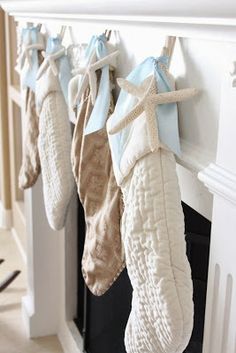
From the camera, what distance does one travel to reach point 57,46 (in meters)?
1.45

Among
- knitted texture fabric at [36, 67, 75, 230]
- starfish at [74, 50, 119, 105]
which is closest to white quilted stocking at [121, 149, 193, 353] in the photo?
starfish at [74, 50, 119, 105]

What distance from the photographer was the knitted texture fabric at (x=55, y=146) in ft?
4.67

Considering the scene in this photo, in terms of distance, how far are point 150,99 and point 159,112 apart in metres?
0.04

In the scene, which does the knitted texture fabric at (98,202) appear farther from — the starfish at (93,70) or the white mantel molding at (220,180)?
the white mantel molding at (220,180)

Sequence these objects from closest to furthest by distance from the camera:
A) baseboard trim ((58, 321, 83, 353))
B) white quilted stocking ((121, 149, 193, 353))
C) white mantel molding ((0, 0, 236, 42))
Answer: white mantel molding ((0, 0, 236, 42))
white quilted stocking ((121, 149, 193, 353))
baseboard trim ((58, 321, 83, 353))

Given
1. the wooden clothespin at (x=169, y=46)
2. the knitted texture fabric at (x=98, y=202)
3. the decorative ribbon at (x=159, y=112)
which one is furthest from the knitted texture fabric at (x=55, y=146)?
the wooden clothespin at (x=169, y=46)

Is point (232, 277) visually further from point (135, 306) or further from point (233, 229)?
point (135, 306)

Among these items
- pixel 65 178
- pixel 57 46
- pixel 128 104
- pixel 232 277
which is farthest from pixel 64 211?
pixel 232 277

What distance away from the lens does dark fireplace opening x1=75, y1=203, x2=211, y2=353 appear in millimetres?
1042

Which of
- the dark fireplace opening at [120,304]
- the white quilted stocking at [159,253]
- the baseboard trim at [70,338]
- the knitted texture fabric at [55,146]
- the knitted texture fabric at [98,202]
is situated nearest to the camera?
the white quilted stocking at [159,253]

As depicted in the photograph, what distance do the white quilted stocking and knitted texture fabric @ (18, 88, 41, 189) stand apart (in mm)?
863

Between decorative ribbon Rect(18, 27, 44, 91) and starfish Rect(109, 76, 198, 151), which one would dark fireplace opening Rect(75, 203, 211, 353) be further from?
decorative ribbon Rect(18, 27, 44, 91)

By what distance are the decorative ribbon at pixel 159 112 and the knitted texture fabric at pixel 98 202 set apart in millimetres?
190

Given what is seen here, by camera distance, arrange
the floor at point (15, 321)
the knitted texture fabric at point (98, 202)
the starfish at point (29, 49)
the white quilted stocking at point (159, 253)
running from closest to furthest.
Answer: the white quilted stocking at point (159, 253) < the knitted texture fabric at point (98, 202) < the starfish at point (29, 49) < the floor at point (15, 321)
